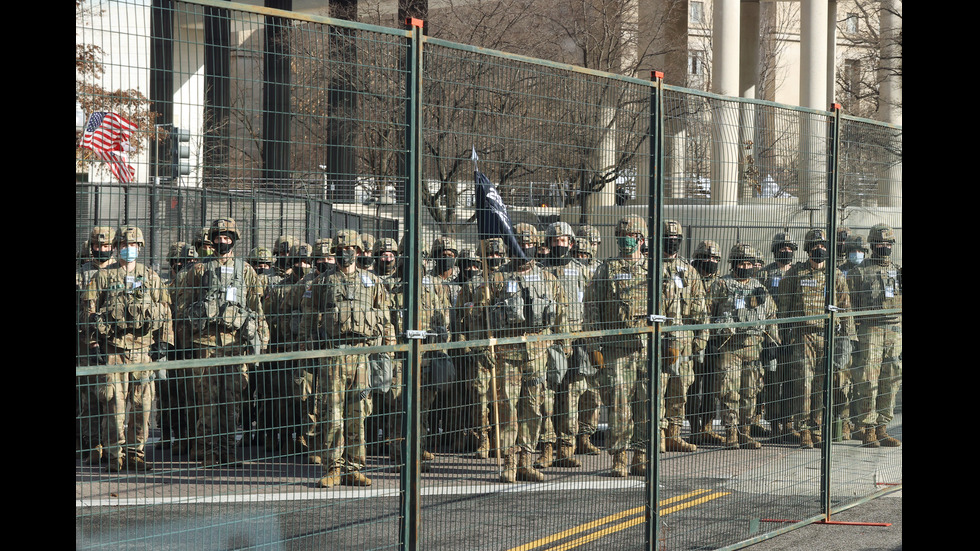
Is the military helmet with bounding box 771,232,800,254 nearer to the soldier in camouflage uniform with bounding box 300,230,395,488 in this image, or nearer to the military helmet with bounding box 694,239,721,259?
the military helmet with bounding box 694,239,721,259

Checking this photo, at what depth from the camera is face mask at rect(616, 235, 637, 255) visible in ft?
20.9

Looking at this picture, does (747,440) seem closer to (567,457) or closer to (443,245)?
(567,457)

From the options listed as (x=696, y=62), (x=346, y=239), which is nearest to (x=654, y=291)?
(x=346, y=239)

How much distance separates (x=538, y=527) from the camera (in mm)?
5984

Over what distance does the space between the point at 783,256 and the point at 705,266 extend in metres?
0.76

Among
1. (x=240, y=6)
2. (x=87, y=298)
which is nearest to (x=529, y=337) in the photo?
(x=240, y=6)

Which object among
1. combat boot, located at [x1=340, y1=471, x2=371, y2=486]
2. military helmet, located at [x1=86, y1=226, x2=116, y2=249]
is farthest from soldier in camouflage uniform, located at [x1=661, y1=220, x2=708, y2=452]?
military helmet, located at [x1=86, y1=226, x2=116, y2=249]

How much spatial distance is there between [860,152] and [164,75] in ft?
20.6

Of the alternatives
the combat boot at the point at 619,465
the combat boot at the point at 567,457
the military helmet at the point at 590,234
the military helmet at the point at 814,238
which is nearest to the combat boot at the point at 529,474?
the combat boot at the point at 567,457

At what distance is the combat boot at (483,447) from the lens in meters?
6.66

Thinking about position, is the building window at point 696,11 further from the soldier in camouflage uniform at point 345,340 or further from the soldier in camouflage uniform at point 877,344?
the soldier in camouflage uniform at point 345,340

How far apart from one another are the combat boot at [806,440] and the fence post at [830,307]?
0.36 feet

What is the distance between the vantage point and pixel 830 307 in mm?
7570

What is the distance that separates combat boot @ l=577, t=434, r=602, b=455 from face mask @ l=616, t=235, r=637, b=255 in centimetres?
132
